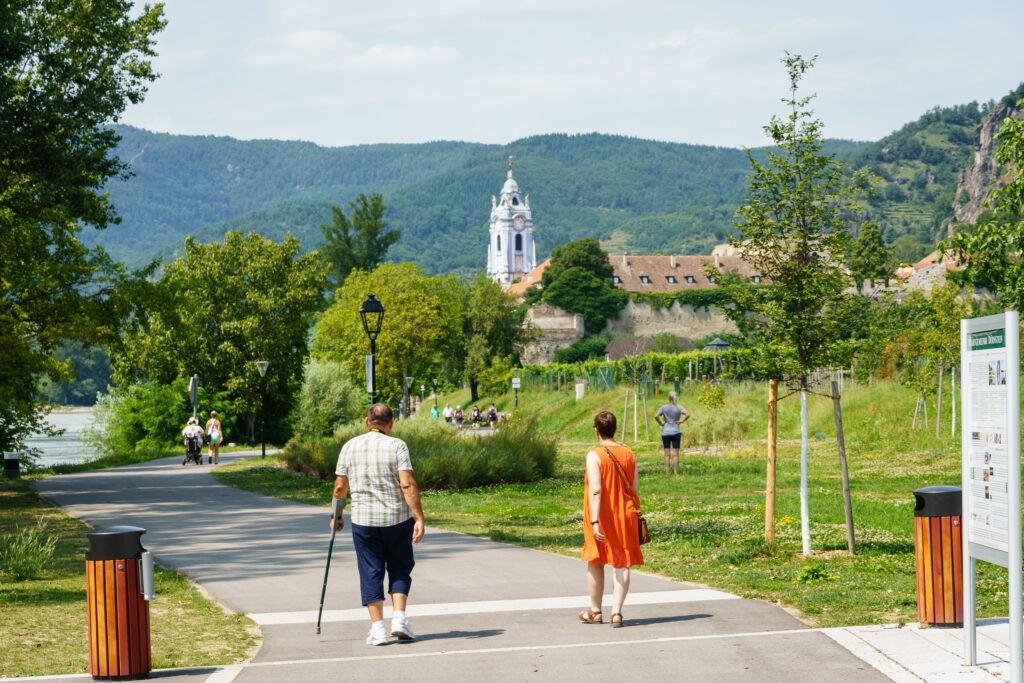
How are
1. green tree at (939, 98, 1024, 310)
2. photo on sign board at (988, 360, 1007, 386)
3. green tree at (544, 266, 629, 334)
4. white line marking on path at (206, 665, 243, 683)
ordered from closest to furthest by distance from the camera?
1. photo on sign board at (988, 360, 1007, 386)
2. white line marking on path at (206, 665, 243, 683)
3. green tree at (939, 98, 1024, 310)
4. green tree at (544, 266, 629, 334)

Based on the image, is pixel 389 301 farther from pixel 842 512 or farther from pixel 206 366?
pixel 842 512

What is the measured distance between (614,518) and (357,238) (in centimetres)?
9266

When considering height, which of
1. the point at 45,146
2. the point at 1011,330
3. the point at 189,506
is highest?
the point at 45,146

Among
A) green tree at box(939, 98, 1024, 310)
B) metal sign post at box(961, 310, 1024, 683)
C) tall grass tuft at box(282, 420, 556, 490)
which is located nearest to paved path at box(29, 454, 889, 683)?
metal sign post at box(961, 310, 1024, 683)

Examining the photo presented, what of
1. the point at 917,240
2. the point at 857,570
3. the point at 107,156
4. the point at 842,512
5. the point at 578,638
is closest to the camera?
the point at 578,638

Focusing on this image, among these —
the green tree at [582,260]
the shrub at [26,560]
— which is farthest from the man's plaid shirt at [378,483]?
the green tree at [582,260]

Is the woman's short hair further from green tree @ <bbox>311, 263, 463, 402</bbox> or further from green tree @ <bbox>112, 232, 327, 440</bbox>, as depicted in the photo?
green tree @ <bbox>311, 263, 463, 402</bbox>

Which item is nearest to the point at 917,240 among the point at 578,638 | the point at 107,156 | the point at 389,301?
the point at 389,301

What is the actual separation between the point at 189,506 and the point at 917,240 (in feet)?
556

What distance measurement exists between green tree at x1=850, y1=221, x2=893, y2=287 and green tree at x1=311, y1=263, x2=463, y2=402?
47358 mm

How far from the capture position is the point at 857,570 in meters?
10.5

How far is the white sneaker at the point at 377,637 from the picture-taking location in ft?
26.0

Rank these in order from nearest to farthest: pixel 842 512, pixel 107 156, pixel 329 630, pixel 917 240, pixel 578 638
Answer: pixel 578 638, pixel 329 630, pixel 842 512, pixel 107 156, pixel 917 240

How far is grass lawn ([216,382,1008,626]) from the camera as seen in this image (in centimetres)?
978
